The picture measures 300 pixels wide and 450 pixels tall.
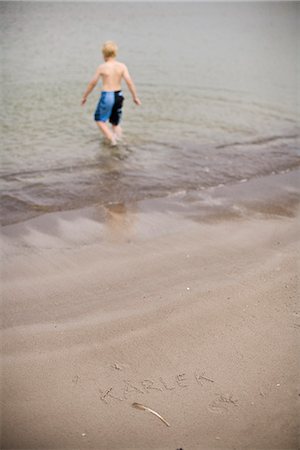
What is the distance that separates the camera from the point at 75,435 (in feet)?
8.30

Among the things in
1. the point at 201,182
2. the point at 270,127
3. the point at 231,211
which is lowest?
the point at 231,211

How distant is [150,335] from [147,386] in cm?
47

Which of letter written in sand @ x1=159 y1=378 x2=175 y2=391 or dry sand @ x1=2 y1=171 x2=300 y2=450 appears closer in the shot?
dry sand @ x1=2 y1=171 x2=300 y2=450

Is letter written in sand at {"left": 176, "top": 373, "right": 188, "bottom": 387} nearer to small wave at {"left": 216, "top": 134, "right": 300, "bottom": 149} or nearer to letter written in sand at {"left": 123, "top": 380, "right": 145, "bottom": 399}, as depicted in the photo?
letter written in sand at {"left": 123, "top": 380, "right": 145, "bottom": 399}

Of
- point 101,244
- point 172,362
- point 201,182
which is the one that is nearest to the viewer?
point 172,362

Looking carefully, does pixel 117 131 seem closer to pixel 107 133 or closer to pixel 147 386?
pixel 107 133

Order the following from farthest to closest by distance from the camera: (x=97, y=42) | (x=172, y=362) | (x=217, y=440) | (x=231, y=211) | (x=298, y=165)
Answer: (x=97, y=42)
(x=298, y=165)
(x=231, y=211)
(x=172, y=362)
(x=217, y=440)

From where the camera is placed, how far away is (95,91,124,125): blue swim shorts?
8000 millimetres

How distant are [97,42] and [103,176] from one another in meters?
14.1

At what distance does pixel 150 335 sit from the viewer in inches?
128

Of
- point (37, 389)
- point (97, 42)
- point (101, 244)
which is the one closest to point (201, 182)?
point (101, 244)

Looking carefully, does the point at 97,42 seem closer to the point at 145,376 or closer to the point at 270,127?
the point at 270,127

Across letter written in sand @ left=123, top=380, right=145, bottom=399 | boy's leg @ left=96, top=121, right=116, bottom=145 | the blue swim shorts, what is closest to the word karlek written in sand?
letter written in sand @ left=123, top=380, right=145, bottom=399

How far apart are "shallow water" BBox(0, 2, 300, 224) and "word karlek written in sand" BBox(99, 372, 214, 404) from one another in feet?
9.30
